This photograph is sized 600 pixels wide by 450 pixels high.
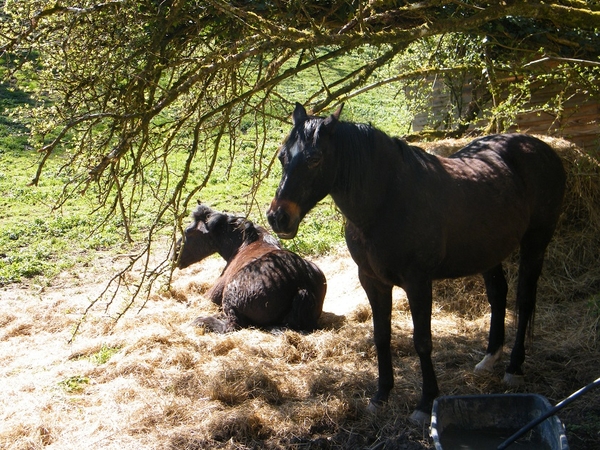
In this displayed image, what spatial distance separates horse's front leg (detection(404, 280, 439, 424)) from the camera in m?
4.21

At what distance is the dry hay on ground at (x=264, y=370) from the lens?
13.9ft

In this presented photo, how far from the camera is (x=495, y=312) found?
517 cm

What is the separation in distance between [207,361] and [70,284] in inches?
139

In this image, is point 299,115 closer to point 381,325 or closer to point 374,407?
point 381,325

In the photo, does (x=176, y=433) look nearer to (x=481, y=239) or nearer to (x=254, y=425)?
(x=254, y=425)

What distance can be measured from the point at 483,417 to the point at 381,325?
1.14 meters

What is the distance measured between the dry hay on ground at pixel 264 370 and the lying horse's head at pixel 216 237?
1.88ft

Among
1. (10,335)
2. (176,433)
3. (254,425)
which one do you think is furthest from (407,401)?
(10,335)

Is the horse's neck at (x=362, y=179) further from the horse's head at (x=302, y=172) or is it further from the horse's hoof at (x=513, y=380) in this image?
the horse's hoof at (x=513, y=380)

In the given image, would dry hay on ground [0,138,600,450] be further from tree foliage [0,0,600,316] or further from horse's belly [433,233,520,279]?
tree foliage [0,0,600,316]

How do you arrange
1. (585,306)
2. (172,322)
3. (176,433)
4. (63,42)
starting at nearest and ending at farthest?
1. (176,433)
2. (63,42)
3. (585,306)
4. (172,322)

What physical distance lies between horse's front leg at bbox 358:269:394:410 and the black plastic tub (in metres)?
0.98

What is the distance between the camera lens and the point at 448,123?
1012cm

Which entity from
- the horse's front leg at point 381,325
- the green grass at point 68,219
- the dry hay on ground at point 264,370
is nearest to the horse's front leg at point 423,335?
the dry hay on ground at point 264,370
